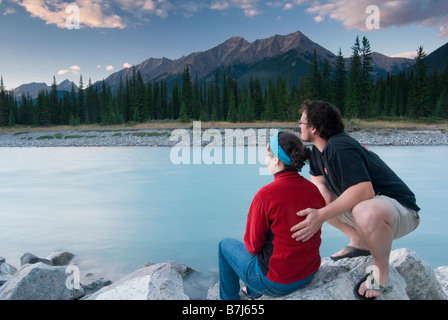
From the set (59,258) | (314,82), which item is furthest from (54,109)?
(59,258)

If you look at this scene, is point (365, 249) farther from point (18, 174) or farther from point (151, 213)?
point (18, 174)

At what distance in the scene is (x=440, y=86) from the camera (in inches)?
1880

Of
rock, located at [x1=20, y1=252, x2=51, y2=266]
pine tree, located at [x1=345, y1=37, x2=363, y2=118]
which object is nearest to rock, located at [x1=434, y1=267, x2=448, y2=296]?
rock, located at [x1=20, y1=252, x2=51, y2=266]

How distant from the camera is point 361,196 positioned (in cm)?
219

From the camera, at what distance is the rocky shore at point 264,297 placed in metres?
2.26

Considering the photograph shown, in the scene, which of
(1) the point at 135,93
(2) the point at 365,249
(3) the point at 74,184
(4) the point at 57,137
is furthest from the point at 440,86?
(2) the point at 365,249

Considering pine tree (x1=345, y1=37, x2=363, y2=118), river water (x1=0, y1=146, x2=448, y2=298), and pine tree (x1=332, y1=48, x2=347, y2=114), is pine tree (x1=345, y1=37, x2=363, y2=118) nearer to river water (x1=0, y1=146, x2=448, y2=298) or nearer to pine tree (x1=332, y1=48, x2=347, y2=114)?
pine tree (x1=332, y1=48, x2=347, y2=114)

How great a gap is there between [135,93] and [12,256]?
2068 inches

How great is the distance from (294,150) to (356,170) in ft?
1.49

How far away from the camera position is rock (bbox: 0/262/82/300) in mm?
2703

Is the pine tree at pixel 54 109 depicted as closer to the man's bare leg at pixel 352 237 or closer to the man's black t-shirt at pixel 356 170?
the man's bare leg at pixel 352 237

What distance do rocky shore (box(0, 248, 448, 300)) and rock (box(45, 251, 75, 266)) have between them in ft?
3.27

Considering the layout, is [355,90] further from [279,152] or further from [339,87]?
[279,152]

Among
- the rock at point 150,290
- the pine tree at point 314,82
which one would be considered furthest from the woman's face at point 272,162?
the pine tree at point 314,82
